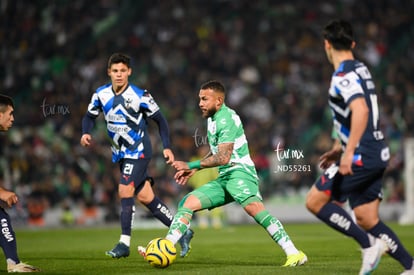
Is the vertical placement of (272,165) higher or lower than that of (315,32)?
lower

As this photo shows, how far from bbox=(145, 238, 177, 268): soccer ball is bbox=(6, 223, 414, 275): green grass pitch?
111 millimetres

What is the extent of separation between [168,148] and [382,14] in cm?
1813

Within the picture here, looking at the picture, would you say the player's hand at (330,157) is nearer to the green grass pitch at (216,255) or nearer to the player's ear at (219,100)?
the green grass pitch at (216,255)

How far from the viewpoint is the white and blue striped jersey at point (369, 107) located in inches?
274

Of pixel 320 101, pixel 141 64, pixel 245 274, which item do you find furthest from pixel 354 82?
pixel 141 64

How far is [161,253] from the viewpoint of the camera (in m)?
8.46

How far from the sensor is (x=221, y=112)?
9.25m

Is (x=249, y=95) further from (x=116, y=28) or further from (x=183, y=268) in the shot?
(x=183, y=268)

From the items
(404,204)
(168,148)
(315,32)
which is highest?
(315,32)

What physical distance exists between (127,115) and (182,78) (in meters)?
14.8

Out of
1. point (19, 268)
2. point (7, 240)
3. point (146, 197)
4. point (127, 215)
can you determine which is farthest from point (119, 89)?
point (19, 268)

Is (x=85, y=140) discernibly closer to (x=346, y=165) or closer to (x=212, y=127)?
(x=212, y=127)

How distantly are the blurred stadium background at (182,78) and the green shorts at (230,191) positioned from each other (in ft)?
34.4

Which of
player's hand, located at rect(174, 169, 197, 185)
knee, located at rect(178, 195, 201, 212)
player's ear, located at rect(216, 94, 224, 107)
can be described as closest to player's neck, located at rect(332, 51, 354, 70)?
player's hand, located at rect(174, 169, 197, 185)
